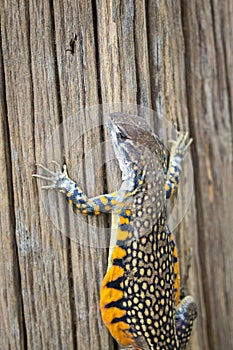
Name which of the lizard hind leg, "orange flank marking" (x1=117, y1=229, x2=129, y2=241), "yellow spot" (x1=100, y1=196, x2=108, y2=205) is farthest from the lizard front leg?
the lizard hind leg

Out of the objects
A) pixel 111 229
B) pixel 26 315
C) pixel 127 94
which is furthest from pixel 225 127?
pixel 26 315

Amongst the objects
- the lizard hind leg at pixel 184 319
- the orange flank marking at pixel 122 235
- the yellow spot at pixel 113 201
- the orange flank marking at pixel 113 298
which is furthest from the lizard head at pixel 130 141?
the lizard hind leg at pixel 184 319

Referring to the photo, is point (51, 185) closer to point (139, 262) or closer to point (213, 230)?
point (139, 262)

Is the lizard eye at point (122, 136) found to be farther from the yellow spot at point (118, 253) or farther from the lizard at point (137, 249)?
the yellow spot at point (118, 253)

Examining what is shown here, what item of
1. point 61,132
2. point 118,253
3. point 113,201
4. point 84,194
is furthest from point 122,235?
point 61,132

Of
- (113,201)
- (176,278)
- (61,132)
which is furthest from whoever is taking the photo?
(176,278)

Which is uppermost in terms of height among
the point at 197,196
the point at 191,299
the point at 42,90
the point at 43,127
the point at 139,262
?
the point at 42,90

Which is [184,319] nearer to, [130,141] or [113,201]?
[113,201]
